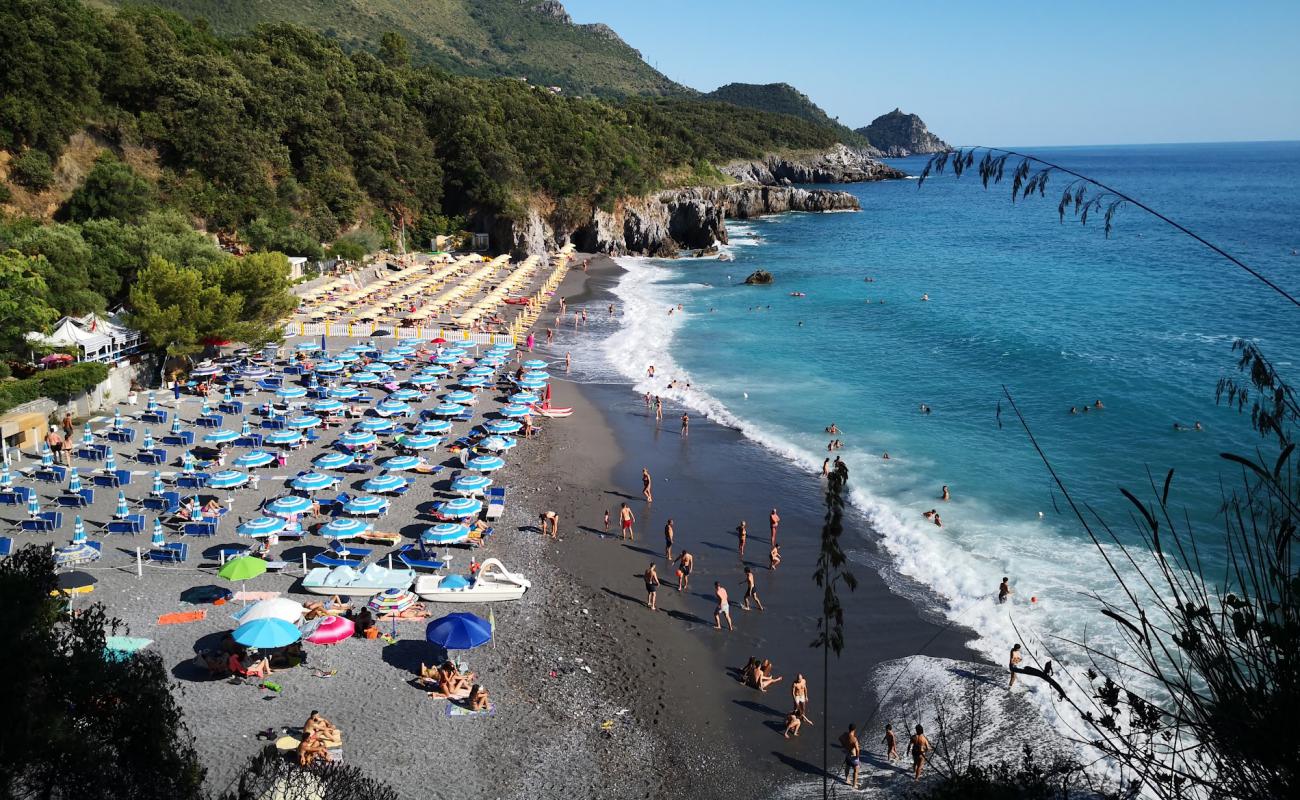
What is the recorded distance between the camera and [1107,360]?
3819 centimetres

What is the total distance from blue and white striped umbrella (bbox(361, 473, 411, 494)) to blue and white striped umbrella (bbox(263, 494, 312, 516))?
178cm

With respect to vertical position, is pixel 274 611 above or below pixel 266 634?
above

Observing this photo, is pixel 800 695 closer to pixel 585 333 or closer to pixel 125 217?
pixel 585 333

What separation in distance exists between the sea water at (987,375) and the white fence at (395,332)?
15.3ft

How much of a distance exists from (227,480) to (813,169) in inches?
5873

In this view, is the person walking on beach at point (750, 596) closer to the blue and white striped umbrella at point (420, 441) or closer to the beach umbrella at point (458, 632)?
the beach umbrella at point (458, 632)

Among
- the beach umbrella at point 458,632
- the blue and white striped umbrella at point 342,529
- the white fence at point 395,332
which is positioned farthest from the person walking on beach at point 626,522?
the white fence at point 395,332

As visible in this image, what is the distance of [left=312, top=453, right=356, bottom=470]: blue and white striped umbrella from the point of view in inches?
869

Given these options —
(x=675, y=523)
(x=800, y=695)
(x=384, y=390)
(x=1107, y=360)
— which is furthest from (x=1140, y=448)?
(x=384, y=390)

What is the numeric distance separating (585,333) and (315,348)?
1398cm

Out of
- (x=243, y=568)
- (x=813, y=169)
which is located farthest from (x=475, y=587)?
(x=813, y=169)

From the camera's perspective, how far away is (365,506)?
19.6 m

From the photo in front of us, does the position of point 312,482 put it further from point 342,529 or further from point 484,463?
point 484,463

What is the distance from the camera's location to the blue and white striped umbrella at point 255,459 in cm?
2184
